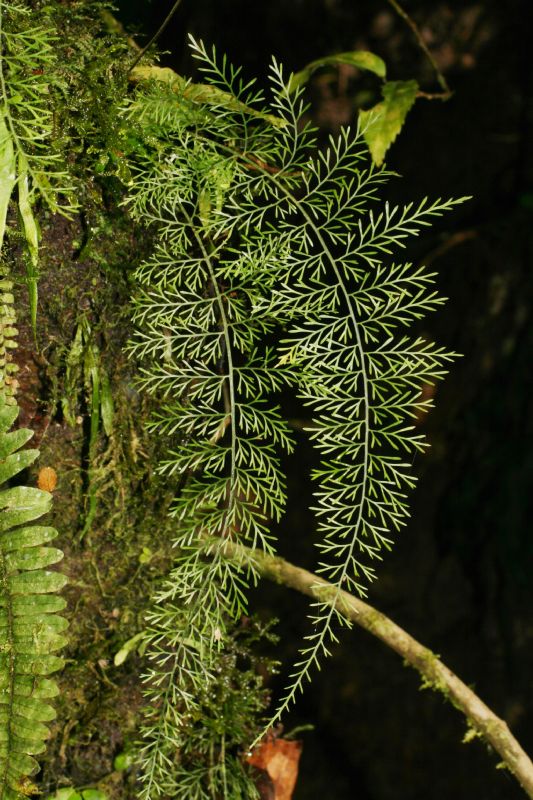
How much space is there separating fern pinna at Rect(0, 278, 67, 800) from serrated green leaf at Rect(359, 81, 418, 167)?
2.07 feet

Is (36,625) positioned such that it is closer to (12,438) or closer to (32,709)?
(32,709)

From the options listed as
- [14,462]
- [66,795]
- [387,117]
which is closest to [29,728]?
[66,795]

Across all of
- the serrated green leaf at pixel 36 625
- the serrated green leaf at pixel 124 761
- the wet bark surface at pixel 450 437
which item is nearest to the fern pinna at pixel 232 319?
the serrated green leaf at pixel 124 761

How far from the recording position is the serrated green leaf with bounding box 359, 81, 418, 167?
1283 millimetres

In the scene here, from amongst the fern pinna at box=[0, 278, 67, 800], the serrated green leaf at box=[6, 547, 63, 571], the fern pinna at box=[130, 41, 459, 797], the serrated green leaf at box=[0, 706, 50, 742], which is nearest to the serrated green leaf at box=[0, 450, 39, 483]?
the fern pinna at box=[0, 278, 67, 800]

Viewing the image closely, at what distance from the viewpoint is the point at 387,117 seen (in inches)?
53.1

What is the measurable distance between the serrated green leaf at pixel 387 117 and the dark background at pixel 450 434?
77 cm

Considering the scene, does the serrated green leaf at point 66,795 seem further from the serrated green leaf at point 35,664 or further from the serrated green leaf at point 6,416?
the serrated green leaf at point 6,416

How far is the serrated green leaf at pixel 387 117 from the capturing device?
4.21 feet

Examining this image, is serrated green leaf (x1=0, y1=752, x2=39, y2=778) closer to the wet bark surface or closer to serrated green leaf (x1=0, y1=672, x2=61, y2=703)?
serrated green leaf (x1=0, y1=672, x2=61, y2=703)

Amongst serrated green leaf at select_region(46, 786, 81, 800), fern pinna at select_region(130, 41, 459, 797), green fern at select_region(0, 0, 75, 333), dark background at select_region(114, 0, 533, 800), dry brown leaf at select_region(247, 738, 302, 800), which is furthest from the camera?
dark background at select_region(114, 0, 533, 800)

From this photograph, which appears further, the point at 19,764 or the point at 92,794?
the point at 92,794

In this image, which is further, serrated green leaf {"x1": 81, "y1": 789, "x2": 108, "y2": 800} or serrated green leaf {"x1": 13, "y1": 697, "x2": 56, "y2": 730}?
serrated green leaf {"x1": 81, "y1": 789, "x2": 108, "y2": 800}

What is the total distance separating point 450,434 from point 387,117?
117 cm
